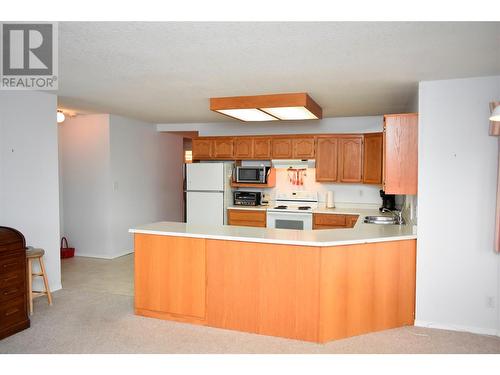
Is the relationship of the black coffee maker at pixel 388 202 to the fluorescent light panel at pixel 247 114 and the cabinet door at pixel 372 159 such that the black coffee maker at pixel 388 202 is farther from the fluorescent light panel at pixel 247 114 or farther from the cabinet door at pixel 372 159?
the fluorescent light panel at pixel 247 114

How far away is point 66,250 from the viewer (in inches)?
245

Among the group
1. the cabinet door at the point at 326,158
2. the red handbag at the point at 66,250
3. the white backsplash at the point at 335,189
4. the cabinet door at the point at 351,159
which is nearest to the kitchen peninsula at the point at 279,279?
the cabinet door at the point at 351,159

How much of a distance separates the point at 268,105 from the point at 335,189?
274 centimetres

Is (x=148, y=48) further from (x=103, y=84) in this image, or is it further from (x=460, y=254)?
(x=460, y=254)

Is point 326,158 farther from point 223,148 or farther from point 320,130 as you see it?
point 223,148

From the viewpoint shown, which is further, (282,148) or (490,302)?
(282,148)

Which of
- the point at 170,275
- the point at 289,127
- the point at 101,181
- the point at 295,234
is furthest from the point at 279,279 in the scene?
the point at 101,181

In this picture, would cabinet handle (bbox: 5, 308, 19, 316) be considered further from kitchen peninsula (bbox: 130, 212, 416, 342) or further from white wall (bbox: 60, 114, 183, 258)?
white wall (bbox: 60, 114, 183, 258)

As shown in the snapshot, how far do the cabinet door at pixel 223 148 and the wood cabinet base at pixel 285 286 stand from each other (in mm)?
3108

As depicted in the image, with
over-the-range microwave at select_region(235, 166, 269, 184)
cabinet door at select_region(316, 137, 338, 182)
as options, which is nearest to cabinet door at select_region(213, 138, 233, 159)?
over-the-range microwave at select_region(235, 166, 269, 184)

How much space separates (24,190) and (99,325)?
172cm

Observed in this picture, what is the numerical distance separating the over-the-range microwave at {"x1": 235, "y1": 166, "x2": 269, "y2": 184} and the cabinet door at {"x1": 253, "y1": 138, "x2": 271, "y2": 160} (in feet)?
0.66

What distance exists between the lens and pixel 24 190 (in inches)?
165
